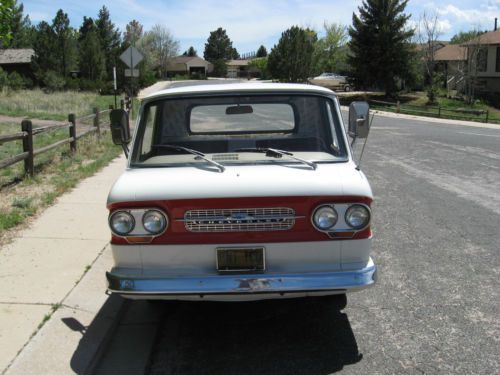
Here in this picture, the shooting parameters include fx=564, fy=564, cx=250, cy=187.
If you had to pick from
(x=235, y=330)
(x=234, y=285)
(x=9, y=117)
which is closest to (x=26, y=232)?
(x=235, y=330)

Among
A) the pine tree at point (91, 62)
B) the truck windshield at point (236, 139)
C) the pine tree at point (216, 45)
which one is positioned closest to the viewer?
the truck windshield at point (236, 139)

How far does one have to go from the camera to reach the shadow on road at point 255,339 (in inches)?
150

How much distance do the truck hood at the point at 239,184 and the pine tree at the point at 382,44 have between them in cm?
4694

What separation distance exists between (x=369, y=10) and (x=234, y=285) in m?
49.9

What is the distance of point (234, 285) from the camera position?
362 cm

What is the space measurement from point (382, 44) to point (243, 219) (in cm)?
4785

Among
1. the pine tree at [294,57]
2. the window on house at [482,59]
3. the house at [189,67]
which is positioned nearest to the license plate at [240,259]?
the window on house at [482,59]

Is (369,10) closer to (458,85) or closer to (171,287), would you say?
(458,85)

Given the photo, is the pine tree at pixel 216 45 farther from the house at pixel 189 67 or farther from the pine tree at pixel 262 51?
the house at pixel 189 67

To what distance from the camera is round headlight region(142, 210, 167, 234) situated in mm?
3713

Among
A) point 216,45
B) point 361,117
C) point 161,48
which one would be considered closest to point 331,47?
point 161,48

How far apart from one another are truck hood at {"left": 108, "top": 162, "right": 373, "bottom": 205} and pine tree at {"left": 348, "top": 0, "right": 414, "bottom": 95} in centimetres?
4694

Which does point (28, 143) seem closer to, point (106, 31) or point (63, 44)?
point (63, 44)

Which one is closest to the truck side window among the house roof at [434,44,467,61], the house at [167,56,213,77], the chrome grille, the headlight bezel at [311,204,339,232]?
the chrome grille
